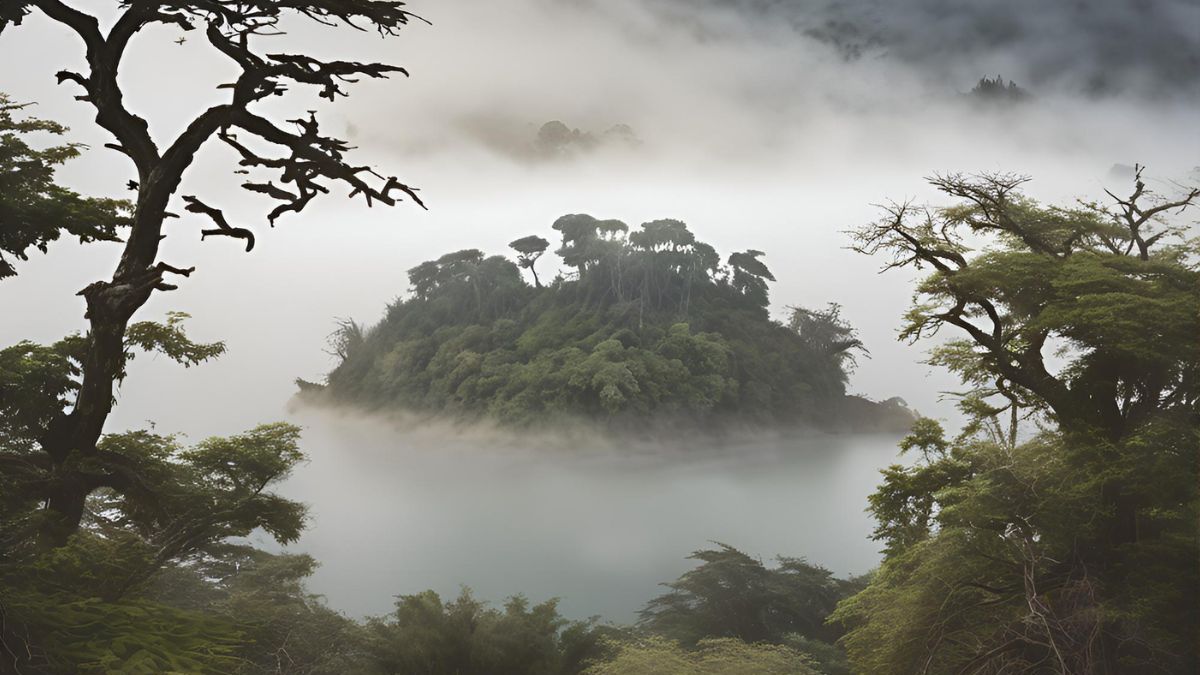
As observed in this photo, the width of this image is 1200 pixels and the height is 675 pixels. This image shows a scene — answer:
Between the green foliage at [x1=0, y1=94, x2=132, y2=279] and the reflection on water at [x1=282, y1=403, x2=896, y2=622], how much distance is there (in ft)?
41.6

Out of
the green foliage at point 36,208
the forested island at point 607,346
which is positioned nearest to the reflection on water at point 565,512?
the forested island at point 607,346

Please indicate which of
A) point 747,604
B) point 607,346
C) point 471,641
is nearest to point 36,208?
point 471,641

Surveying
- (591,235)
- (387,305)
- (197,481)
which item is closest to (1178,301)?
(197,481)

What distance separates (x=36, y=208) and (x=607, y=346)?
2362 centimetres

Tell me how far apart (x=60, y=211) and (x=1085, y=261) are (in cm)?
982

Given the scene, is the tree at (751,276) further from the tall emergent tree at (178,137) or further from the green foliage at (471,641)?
the tall emergent tree at (178,137)

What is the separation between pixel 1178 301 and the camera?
7.39 metres

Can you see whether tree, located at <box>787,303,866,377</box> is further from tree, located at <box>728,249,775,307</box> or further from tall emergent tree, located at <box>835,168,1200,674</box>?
tall emergent tree, located at <box>835,168,1200,674</box>

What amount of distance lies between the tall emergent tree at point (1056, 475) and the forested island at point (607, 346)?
1647cm

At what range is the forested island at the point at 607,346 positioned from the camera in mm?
27328

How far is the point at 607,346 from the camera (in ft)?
91.1

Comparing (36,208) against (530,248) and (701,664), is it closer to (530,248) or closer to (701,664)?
(701,664)

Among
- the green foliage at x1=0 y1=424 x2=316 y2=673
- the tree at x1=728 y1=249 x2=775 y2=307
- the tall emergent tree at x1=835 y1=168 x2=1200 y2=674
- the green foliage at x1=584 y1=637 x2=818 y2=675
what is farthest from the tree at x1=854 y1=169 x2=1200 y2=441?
the tree at x1=728 y1=249 x2=775 y2=307

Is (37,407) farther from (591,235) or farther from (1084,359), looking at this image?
(591,235)
